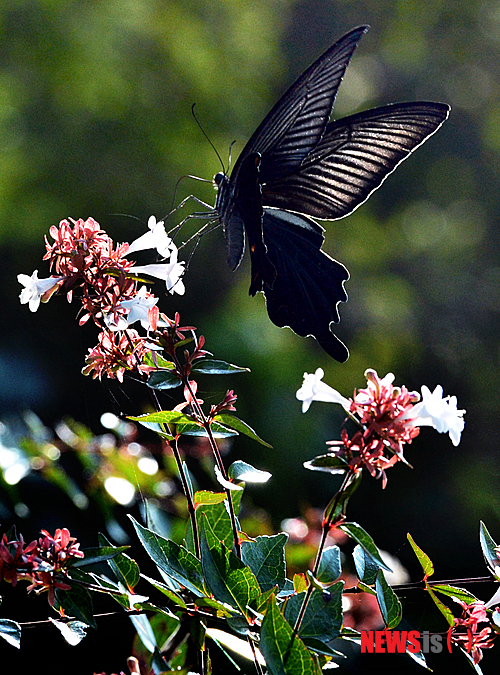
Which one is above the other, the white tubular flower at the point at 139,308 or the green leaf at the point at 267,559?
the white tubular flower at the point at 139,308

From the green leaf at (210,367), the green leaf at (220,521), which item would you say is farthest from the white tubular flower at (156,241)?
the green leaf at (220,521)

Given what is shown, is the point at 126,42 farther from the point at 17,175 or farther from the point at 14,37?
the point at 17,175

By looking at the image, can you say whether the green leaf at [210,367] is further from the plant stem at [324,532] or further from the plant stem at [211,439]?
the plant stem at [324,532]

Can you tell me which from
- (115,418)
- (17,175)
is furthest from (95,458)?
(17,175)

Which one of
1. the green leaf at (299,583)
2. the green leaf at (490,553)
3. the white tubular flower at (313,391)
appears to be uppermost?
the white tubular flower at (313,391)

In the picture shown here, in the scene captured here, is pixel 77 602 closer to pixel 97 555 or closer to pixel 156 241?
pixel 97 555

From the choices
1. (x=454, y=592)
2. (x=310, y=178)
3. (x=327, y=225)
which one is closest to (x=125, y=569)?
(x=454, y=592)

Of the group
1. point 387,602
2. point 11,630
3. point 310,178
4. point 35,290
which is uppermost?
point 310,178

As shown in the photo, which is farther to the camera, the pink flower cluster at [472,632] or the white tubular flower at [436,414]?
the pink flower cluster at [472,632]
